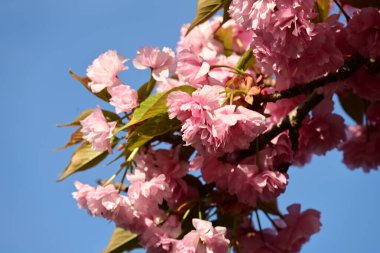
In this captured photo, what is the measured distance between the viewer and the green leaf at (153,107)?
1187 millimetres

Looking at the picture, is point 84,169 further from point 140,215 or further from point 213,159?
point 213,159

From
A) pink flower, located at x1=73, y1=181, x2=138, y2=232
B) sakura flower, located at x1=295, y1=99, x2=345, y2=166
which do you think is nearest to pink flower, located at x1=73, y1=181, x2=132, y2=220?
pink flower, located at x1=73, y1=181, x2=138, y2=232

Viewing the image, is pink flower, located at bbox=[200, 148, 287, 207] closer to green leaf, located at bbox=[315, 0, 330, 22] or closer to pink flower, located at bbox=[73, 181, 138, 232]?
pink flower, located at bbox=[73, 181, 138, 232]

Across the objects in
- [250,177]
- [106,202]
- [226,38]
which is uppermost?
[226,38]

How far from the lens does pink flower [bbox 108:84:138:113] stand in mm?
1322

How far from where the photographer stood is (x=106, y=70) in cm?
138

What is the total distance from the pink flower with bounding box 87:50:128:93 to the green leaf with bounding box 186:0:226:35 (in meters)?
0.21

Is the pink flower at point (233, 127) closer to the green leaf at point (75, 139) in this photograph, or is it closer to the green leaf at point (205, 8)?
the green leaf at point (205, 8)

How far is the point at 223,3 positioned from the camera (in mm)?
1416

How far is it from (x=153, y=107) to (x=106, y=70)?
0.83 feet

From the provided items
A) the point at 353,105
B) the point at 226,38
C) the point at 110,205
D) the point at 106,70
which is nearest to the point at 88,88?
the point at 106,70

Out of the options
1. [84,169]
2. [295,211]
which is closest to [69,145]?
[84,169]

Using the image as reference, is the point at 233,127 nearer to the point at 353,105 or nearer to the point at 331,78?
the point at 331,78

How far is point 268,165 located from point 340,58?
0.31 metres
